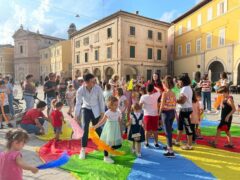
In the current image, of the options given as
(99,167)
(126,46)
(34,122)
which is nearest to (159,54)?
(126,46)

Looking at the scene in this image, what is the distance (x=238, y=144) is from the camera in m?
6.17

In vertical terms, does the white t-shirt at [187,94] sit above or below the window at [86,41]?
below

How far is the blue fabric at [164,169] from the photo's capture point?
4.28 m

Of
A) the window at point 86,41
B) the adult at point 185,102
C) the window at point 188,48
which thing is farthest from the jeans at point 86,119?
the window at point 86,41

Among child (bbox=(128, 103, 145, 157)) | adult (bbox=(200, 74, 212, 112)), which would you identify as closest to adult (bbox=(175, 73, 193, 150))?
child (bbox=(128, 103, 145, 157))

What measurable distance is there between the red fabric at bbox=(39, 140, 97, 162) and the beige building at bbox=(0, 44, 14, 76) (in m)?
80.6

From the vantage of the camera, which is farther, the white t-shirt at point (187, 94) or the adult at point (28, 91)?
the adult at point (28, 91)

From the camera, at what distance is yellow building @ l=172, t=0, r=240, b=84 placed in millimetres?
25078

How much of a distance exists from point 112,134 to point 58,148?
1821 millimetres

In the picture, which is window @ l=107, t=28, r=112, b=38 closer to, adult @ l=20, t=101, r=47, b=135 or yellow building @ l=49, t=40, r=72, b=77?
yellow building @ l=49, t=40, r=72, b=77

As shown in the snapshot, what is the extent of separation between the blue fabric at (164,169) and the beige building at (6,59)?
272 feet

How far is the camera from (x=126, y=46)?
35.3 meters

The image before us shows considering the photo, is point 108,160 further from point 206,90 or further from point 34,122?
point 206,90

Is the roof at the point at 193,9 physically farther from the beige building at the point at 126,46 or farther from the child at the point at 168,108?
the child at the point at 168,108
